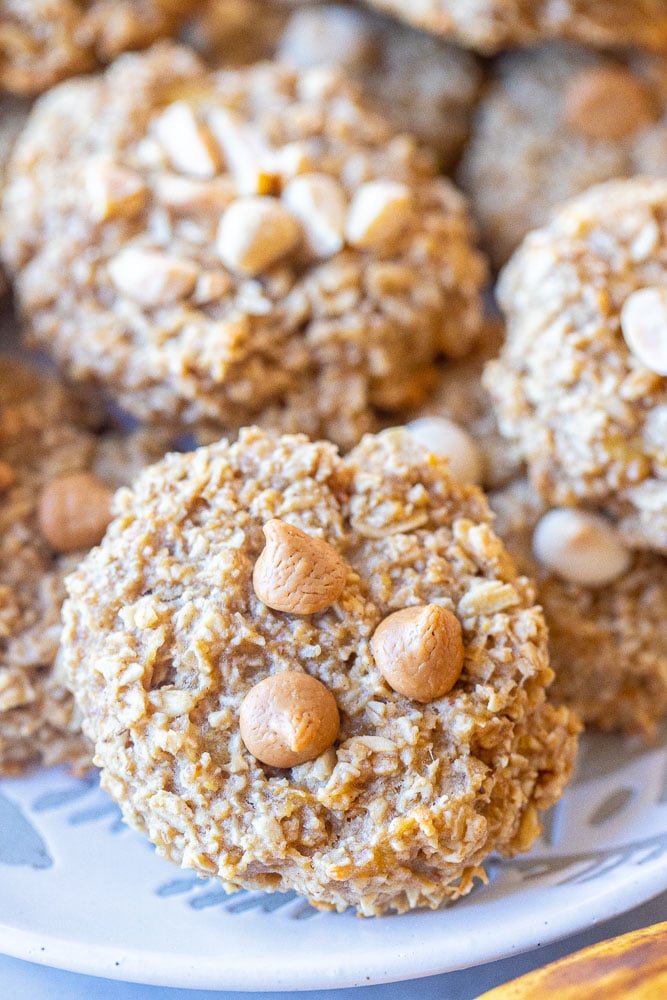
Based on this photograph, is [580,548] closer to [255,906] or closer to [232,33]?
[255,906]

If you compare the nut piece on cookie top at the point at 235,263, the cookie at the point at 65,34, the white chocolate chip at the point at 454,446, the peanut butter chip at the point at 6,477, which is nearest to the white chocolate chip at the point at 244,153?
the nut piece on cookie top at the point at 235,263

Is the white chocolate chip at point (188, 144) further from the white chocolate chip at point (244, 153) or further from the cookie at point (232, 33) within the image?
the cookie at point (232, 33)

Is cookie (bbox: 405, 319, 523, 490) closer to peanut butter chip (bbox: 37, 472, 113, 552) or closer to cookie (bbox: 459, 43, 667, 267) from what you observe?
cookie (bbox: 459, 43, 667, 267)

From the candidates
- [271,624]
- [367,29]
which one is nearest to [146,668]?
[271,624]

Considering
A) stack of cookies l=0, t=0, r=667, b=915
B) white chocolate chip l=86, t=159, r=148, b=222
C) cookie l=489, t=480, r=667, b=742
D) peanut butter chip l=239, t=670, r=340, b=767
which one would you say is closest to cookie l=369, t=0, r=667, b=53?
stack of cookies l=0, t=0, r=667, b=915

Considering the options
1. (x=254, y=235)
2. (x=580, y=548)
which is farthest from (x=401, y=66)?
(x=580, y=548)

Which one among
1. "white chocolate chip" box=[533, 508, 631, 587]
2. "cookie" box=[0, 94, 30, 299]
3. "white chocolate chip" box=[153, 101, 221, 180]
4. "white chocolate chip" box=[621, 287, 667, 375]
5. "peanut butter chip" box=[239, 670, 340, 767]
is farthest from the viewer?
"cookie" box=[0, 94, 30, 299]
